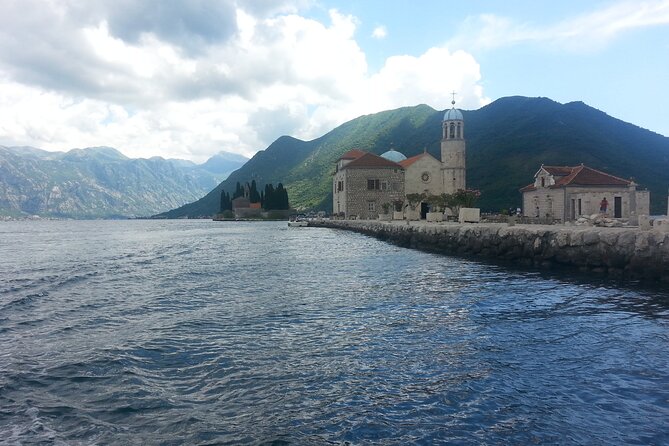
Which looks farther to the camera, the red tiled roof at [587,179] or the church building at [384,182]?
the church building at [384,182]

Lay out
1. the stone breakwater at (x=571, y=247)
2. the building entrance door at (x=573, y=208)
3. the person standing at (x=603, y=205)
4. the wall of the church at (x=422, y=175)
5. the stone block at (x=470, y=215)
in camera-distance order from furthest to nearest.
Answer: the wall of the church at (x=422, y=175) → the building entrance door at (x=573, y=208) → the person standing at (x=603, y=205) → the stone block at (x=470, y=215) → the stone breakwater at (x=571, y=247)

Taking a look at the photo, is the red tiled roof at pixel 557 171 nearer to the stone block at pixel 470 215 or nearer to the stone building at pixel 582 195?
the stone building at pixel 582 195

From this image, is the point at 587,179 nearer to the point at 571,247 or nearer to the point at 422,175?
the point at 571,247

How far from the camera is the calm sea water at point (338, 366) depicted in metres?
5.44

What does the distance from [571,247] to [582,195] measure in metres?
26.5

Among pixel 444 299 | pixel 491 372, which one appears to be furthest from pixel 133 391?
pixel 444 299

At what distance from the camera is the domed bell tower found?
6644cm

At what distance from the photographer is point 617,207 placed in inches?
1662

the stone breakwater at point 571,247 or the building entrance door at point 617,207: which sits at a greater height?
the building entrance door at point 617,207

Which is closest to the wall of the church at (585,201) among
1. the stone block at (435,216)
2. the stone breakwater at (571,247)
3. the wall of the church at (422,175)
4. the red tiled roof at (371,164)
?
the stone block at (435,216)

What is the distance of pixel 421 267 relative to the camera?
22.0 m

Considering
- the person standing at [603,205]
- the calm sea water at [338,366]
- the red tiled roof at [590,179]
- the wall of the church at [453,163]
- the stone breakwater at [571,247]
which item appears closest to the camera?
the calm sea water at [338,366]

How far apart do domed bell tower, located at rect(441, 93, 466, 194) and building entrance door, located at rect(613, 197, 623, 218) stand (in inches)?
1055

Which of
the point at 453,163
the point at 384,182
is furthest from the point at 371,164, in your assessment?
the point at 453,163
